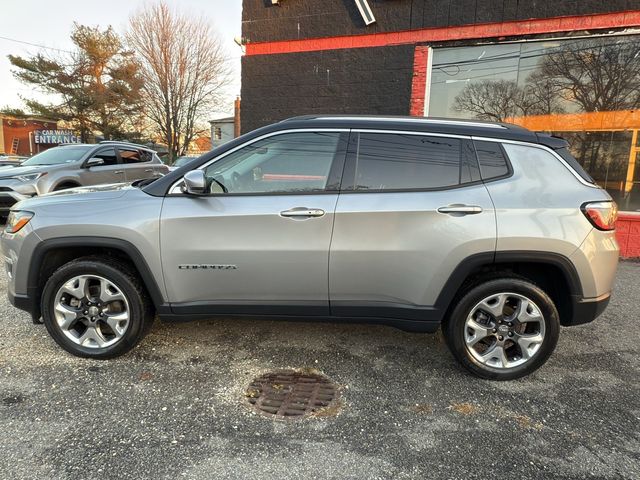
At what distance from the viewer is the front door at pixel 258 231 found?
2936mm

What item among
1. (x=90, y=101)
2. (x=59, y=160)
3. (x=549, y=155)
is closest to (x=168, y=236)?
(x=549, y=155)

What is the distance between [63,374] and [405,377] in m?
2.46

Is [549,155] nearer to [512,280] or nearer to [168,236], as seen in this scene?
[512,280]

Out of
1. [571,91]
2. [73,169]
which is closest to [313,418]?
[571,91]

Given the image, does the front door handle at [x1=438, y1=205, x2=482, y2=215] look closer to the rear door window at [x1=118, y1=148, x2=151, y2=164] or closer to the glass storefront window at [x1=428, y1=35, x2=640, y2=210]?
the glass storefront window at [x1=428, y1=35, x2=640, y2=210]

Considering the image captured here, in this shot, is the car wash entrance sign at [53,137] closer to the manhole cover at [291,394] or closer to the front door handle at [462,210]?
the manhole cover at [291,394]

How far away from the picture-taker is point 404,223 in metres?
2.87

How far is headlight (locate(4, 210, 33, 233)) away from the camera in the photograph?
315 cm

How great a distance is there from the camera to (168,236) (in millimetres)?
2984

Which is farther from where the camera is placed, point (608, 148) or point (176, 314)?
point (608, 148)

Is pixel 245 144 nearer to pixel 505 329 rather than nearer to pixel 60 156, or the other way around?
pixel 505 329

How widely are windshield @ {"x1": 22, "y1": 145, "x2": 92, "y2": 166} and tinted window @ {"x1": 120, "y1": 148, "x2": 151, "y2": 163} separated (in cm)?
69

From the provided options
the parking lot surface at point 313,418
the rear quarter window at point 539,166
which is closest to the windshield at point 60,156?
the parking lot surface at point 313,418

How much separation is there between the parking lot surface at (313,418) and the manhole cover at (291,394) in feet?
0.24
